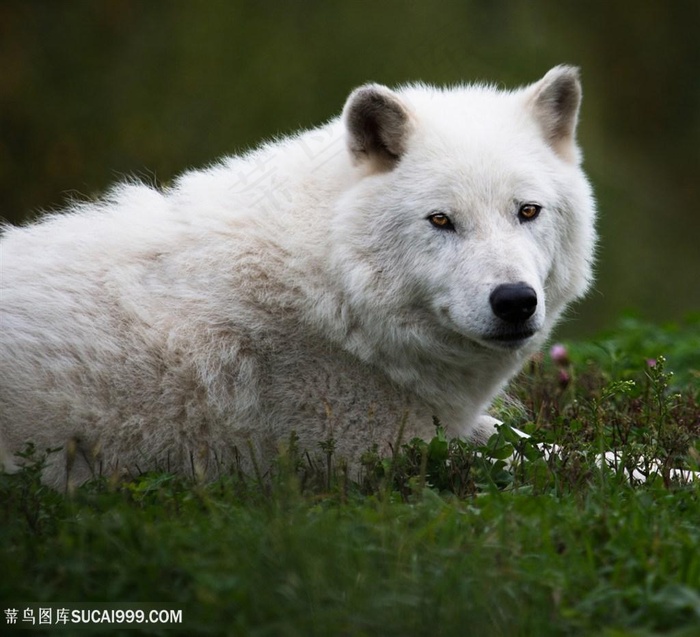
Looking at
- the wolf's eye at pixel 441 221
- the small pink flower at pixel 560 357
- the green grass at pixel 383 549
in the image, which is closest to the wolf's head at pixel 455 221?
the wolf's eye at pixel 441 221

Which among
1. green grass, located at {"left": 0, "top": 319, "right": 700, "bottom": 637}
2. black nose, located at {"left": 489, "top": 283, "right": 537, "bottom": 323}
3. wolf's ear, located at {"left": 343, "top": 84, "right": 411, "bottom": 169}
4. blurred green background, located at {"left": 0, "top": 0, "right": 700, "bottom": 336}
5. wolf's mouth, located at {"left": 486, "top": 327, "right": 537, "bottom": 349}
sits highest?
blurred green background, located at {"left": 0, "top": 0, "right": 700, "bottom": 336}

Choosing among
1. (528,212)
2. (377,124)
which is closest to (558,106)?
(528,212)

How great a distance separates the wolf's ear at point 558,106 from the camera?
523 centimetres

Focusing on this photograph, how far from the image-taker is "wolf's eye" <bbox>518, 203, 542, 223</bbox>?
4863 millimetres

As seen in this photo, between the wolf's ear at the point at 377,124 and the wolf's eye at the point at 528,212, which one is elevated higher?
the wolf's ear at the point at 377,124

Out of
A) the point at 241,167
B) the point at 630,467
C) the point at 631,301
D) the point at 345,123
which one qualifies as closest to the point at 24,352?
the point at 241,167

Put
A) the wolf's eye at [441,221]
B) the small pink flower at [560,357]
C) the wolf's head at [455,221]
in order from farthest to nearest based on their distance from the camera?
the small pink flower at [560,357]
the wolf's eye at [441,221]
the wolf's head at [455,221]

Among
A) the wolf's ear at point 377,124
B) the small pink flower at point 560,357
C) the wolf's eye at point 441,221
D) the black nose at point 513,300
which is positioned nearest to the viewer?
the black nose at point 513,300

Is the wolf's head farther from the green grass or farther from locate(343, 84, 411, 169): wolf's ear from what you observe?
the green grass

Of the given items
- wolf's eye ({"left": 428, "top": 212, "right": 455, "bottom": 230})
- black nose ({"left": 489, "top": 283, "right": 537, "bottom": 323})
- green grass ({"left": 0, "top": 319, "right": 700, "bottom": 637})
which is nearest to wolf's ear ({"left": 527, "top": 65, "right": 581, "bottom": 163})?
wolf's eye ({"left": 428, "top": 212, "right": 455, "bottom": 230})

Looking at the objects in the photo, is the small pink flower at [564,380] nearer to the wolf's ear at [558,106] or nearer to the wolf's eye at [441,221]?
the wolf's ear at [558,106]

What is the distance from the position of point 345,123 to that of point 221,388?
1.46m

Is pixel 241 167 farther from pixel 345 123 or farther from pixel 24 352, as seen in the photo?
pixel 24 352

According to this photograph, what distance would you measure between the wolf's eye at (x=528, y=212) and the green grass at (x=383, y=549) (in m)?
1.15
